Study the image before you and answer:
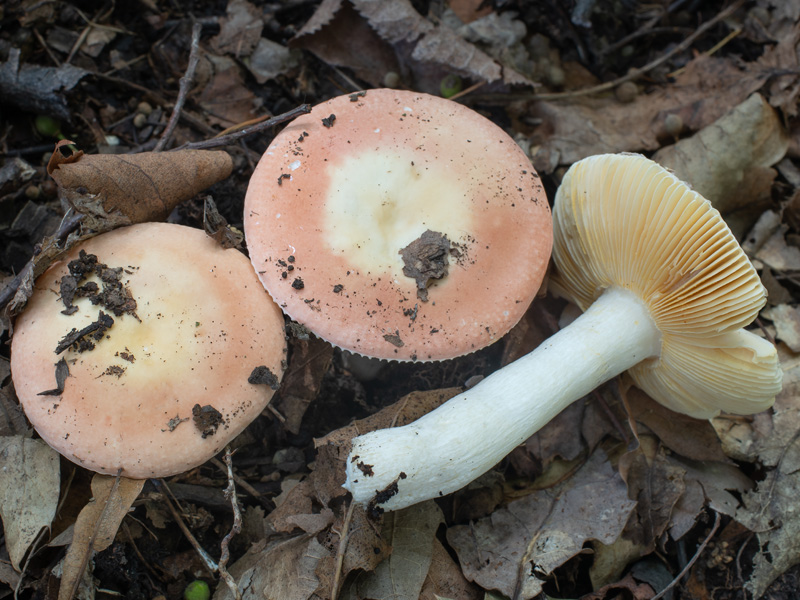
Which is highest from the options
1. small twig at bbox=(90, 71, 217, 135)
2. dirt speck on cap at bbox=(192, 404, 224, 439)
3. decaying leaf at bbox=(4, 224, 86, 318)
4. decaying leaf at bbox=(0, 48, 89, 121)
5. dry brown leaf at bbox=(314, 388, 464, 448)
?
decaying leaf at bbox=(0, 48, 89, 121)

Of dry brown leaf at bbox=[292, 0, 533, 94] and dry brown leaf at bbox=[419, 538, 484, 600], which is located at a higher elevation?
dry brown leaf at bbox=[292, 0, 533, 94]

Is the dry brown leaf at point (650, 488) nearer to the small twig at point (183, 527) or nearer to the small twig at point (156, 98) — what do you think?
the small twig at point (183, 527)

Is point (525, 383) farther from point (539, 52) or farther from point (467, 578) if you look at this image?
point (539, 52)

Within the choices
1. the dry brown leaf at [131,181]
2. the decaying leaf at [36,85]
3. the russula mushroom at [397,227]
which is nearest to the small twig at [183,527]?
the russula mushroom at [397,227]

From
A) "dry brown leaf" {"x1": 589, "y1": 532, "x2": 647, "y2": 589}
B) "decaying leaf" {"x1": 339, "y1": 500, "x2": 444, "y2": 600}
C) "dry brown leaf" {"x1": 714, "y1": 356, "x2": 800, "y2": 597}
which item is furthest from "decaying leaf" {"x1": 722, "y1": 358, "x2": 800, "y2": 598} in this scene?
"decaying leaf" {"x1": 339, "y1": 500, "x2": 444, "y2": 600}

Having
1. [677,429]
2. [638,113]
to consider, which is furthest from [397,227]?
[638,113]

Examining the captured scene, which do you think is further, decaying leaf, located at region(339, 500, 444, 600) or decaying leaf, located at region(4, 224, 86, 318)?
decaying leaf, located at region(339, 500, 444, 600)

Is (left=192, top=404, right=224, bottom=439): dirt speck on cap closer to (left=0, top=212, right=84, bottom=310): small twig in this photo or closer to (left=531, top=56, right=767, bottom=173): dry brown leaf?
(left=0, top=212, right=84, bottom=310): small twig
